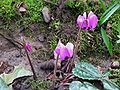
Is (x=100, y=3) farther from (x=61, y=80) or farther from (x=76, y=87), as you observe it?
(x=76, y=87)

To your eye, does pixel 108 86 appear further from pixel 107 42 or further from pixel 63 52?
pixel 107 42

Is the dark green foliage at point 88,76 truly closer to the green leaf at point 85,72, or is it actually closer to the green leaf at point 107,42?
the green leaf at point 85,72

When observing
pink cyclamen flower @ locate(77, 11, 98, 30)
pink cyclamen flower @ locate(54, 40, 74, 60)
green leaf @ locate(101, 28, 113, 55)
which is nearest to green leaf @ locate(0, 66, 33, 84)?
pink cyclamen flower @ locate(54, 40, 74, 60)

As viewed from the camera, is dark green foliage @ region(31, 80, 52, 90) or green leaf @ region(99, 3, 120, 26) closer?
dark green foliage @ region(31, 80, 52, 90)

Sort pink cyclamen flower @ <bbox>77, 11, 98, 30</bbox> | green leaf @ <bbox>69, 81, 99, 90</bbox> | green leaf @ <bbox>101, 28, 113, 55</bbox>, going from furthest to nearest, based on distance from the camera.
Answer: green leaf @ <bbox>101, 28, 113, 55</bbox>
pink cyclamen flower @ <bbox>77, 11, 98, 30</bbox>
green leaf @ <bbox>69, 81, 99, 90</bbox>

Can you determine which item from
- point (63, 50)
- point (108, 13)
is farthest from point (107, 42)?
point (63, 50)

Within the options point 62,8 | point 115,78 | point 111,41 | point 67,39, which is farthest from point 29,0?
point 115,78

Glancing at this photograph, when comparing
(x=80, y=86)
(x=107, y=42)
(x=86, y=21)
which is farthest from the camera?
(x=107, y=42)

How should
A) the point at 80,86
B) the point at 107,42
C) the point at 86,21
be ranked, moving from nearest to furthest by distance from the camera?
the point at 80,86 < the point at 86,21 < the point at 107,42

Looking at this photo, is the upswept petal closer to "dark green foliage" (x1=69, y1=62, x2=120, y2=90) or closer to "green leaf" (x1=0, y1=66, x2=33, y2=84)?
"dark green foliage" (x1=69, y1=62, x2=120, y2=90)
